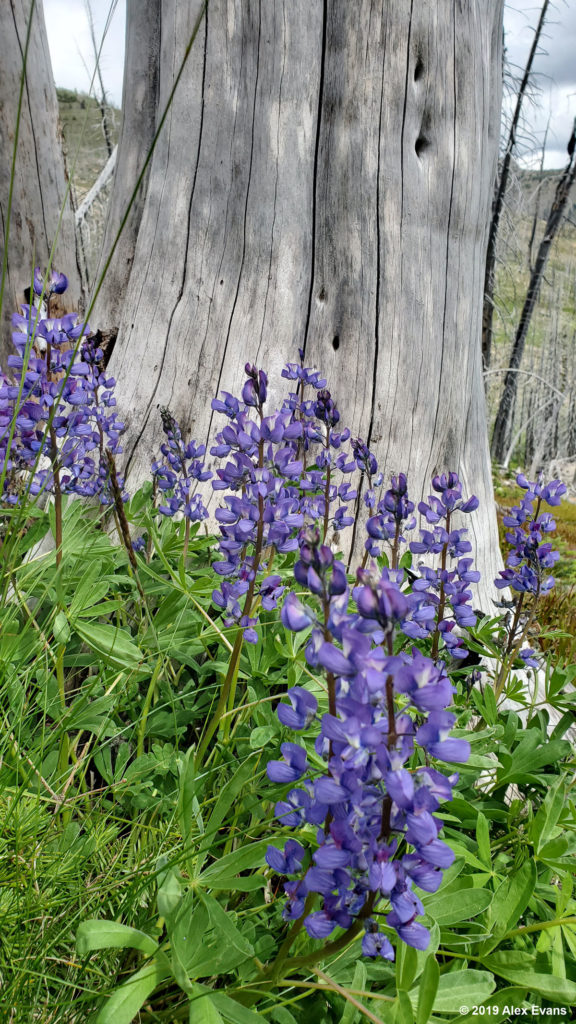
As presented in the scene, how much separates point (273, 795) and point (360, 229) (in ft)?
8.16

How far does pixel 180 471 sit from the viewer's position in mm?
2361

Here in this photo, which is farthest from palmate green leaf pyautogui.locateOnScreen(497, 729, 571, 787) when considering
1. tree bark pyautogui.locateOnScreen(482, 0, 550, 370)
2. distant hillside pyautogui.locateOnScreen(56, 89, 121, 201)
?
tree bark pyautogui.locateOnScreen(482, 0, 550, 370)

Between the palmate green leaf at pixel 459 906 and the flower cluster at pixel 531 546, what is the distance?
108cm

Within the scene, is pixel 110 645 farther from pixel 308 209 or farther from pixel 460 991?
pixel 308 209

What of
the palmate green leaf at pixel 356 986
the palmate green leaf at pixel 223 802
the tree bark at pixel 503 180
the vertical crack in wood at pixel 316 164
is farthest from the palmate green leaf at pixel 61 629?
the tree bark at pixel 503 180

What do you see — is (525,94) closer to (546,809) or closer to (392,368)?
(392,368)

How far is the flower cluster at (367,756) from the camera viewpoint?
75 centimetres

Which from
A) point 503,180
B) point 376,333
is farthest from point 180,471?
point 503,180

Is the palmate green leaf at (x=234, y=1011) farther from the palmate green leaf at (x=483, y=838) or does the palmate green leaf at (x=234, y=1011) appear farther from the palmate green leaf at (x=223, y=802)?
the palmate green leaf at (x=483, y=838)

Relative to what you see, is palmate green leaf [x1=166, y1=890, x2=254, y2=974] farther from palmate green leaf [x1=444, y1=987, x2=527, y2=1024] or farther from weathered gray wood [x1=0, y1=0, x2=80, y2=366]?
weathered gray wood [x1=0, y1=0, x2=80, y2=366]

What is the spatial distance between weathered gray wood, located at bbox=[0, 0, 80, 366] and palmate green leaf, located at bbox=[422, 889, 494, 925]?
440cm

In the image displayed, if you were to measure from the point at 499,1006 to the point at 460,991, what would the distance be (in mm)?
64

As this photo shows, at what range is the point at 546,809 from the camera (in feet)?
4.61

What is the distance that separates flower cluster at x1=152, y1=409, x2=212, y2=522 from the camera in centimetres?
222
